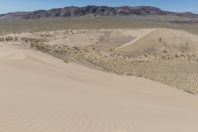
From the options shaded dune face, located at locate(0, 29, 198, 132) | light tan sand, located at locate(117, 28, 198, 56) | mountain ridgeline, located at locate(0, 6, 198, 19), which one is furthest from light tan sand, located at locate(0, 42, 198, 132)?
mountain ridgeline, located at locate(0, 6, 198, 19)

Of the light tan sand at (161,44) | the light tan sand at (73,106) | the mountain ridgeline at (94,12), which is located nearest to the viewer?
the light tan sand at (73,106)

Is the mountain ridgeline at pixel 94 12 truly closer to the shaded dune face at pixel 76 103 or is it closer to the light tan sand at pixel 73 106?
A: the shaded dune face at pixel 76 103

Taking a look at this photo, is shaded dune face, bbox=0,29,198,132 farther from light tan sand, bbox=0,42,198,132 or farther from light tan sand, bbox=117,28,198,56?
light tan sand, bbox=117,28,198,56

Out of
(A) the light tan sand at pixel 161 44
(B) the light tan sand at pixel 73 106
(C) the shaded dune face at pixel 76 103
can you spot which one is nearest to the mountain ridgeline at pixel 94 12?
(A) the light tan sand at pixel 161 44

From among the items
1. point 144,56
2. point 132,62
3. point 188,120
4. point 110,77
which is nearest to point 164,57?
point 144,56

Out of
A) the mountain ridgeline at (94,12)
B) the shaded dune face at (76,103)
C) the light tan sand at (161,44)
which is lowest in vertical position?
the mountain ridgeline at (94,12)

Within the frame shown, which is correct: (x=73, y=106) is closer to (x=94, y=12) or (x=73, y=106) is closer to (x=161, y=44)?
(x=161, y=44)

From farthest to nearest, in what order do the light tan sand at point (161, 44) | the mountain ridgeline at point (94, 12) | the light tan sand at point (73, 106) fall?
the mountain ridgeline at point (94, 12) → the light tan sand at point (161, 44) → the light tan sand at point (73, 106)

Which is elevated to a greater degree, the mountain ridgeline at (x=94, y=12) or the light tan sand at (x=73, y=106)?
the light tan sand at (x=73, y=106)

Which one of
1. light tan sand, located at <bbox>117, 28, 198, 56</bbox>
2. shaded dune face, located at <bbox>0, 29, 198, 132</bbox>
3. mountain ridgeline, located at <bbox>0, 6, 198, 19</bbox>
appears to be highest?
shaded dune face, located at <bbox>0, 29, 198, 132</bbox>
